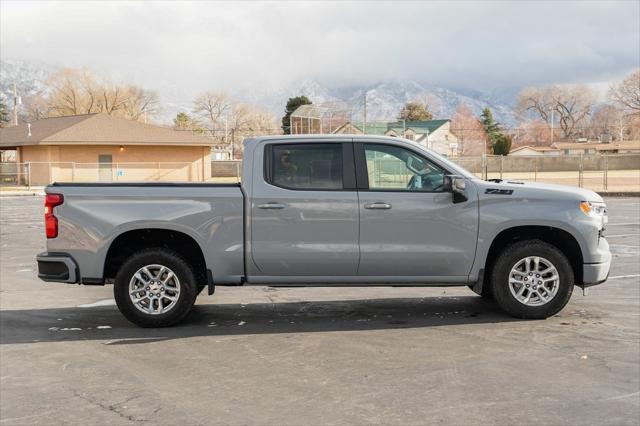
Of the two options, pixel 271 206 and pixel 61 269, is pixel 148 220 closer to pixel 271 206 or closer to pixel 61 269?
pixel 61 269

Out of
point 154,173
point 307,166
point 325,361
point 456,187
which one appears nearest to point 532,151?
point 154,173

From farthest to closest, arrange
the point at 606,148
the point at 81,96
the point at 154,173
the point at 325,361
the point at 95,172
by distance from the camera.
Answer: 1. the point at 606,148
2. the point at 81,96
3. the point at 154,173
4. the point at 95,172
5. the point at 325,361

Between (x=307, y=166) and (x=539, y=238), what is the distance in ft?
8.67

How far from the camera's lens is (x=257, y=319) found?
26.1ft

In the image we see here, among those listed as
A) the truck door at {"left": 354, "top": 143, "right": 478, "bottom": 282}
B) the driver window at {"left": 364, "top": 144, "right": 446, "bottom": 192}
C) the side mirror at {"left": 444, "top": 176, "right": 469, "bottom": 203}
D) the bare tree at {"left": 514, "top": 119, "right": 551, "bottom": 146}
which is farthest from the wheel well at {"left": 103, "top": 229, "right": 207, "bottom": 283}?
the bare tree at {"left": 514, "top": 119, "right": 551, "bottom": 146}

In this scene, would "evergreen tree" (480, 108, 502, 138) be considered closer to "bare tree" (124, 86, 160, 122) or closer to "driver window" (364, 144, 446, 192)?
"bare tree" (124, 86, 160, 122)

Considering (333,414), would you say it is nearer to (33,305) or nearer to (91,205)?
(91,205)

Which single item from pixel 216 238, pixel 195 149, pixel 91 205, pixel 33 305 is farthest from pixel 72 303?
pixel 195 149

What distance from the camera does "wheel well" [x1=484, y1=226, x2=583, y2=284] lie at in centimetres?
771

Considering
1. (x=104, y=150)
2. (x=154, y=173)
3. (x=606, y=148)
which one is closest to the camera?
(x=104, y=150)

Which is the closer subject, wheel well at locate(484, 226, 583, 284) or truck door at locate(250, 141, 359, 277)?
truck door at locate(250, 141, 359, 277)

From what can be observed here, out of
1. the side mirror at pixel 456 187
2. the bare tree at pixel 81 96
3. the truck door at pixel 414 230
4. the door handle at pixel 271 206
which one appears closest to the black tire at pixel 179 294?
the door handle at pixel 271 206

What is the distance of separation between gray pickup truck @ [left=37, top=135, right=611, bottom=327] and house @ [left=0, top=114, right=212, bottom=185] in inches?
1549

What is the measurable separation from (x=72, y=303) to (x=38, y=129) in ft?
153
